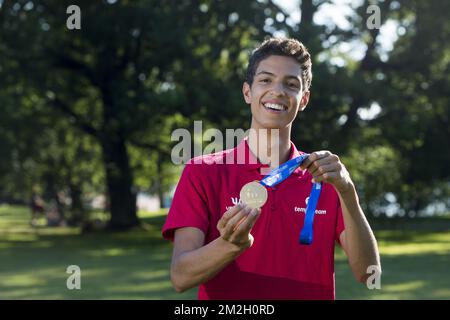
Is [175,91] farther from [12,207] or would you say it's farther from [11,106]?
[12,207]

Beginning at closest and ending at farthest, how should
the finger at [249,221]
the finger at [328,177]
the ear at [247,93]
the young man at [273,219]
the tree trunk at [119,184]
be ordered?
the finger at [249,221] → the finger at [328,177] → the young man at [273,219] → the ear at [247,93] → the tree trunk at [119,184]

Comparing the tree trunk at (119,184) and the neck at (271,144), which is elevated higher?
the neck at (271,144)

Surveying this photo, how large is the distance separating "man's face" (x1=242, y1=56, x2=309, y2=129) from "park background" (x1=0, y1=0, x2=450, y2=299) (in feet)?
43.7

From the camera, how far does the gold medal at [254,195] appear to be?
121 inches

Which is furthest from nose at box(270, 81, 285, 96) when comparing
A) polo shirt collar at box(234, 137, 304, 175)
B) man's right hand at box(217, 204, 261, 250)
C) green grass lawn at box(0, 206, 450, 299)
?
green grass lawn at box(0, 206, 450, 299)

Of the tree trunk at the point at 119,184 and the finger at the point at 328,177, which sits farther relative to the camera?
the tree trunk at the point at 119,184

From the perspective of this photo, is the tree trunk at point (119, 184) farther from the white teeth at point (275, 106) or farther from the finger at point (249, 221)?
the finger at point (249, 221)

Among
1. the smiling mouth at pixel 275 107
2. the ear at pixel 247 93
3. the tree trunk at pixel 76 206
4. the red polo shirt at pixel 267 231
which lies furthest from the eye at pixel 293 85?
the tree trunk at pixel 76 206

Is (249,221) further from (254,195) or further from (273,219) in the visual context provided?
(273,219)

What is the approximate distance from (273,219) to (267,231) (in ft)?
0.20

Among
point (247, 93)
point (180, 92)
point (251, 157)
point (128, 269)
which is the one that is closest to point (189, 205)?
point (251, 157)

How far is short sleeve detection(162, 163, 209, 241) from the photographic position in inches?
137

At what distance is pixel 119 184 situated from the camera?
3509 centimetres

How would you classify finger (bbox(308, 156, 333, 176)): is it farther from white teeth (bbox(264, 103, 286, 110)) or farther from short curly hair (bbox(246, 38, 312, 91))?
short curly hair (bbox(246, 38, 312, 91))
